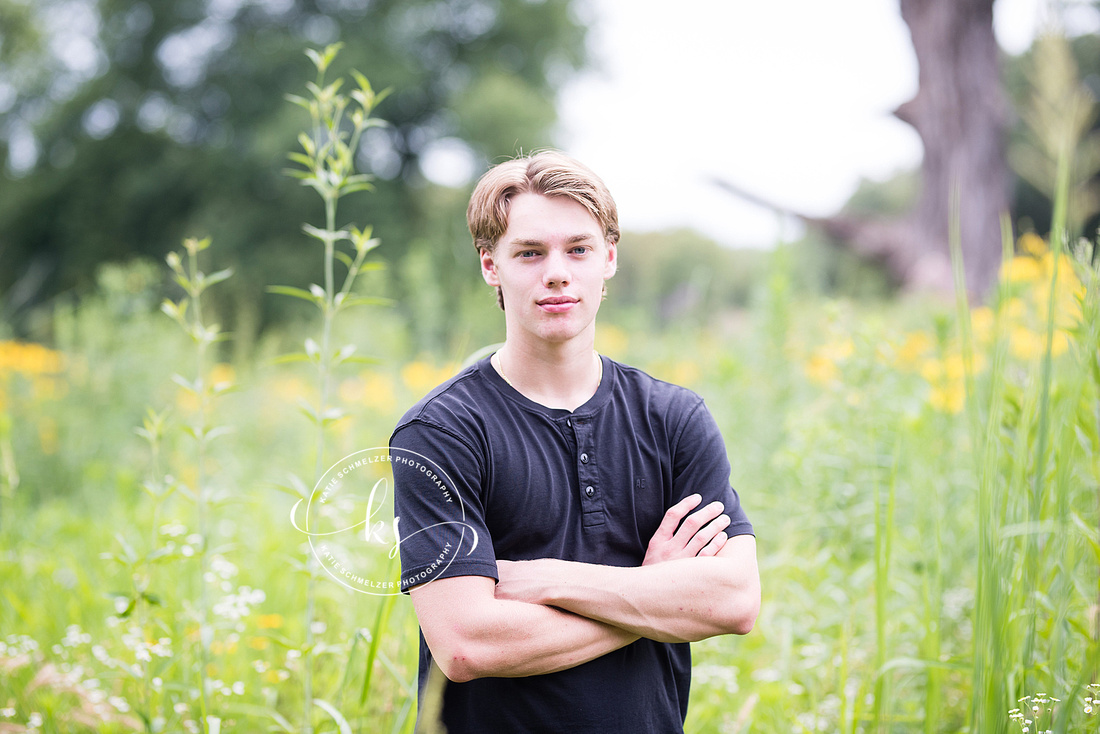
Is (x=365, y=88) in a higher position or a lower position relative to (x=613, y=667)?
higher

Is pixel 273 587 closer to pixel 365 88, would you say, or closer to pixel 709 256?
pixel 365 88

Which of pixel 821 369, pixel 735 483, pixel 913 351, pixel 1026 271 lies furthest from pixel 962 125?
pixel 735 483

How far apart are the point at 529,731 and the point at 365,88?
1.52 metres

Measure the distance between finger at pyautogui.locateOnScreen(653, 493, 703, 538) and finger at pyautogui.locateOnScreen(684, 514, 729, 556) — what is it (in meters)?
0.05

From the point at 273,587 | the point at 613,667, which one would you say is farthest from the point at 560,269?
the point at 273,587

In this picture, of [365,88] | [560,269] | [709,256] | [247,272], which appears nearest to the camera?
[560,269]

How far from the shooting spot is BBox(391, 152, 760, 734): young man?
1.42 metres

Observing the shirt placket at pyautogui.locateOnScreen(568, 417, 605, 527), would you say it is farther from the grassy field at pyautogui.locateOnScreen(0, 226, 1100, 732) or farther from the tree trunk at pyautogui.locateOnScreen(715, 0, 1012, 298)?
the tree trunk at pyautogui.locateOnScreen(715, 0, 1012, 298)

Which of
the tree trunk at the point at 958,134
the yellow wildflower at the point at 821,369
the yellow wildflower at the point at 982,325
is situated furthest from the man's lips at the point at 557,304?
the tree trunk at the point at 958,134

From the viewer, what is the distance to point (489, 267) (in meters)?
1.75

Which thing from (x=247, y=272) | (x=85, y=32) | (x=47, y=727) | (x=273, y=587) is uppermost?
(x=85, y=32)

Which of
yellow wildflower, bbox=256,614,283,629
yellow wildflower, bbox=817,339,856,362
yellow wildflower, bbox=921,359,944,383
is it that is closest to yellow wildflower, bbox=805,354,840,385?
yellow wildflower, bbox=817,339,856,362

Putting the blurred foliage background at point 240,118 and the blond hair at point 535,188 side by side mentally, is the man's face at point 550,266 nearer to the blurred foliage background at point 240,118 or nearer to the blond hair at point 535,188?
the blond hair at point 535,188

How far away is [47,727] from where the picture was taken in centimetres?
194
